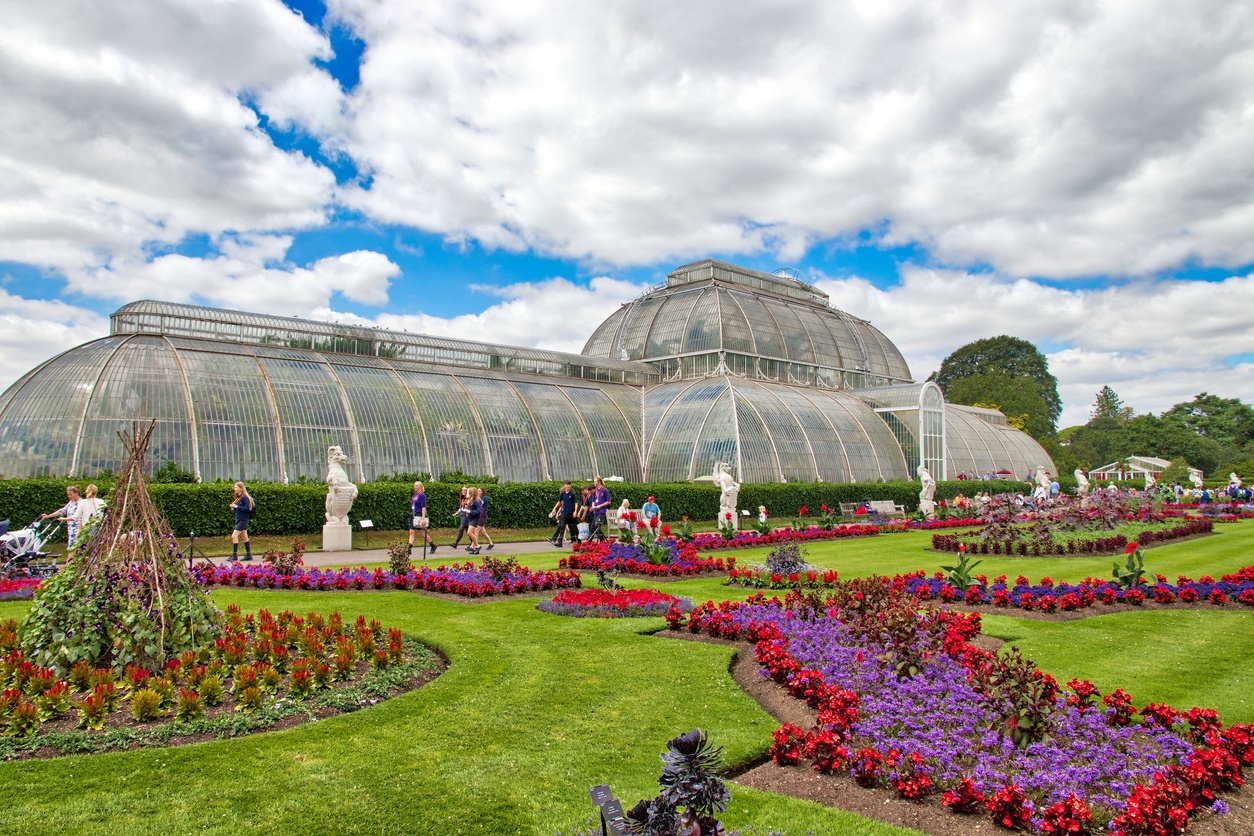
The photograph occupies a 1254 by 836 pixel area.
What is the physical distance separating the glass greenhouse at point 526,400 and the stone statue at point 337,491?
6.43 m

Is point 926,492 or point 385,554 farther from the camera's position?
point 926,492

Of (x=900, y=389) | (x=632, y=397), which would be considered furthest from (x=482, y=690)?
(x=900, y=389)

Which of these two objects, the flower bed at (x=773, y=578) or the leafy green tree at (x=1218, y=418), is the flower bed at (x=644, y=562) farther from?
the leafy green tree at (x=1218, y=418)

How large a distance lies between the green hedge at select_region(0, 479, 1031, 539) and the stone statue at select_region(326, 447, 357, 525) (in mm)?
2440

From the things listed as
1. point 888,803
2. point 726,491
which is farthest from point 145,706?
point 726,491

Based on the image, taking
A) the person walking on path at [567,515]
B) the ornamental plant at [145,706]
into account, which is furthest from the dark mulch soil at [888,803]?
the person walking on path at [567,515]

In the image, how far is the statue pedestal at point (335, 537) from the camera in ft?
68.8

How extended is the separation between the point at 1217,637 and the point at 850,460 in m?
31.2

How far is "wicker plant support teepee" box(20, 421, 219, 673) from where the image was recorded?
725 cm

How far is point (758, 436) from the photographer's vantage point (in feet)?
122

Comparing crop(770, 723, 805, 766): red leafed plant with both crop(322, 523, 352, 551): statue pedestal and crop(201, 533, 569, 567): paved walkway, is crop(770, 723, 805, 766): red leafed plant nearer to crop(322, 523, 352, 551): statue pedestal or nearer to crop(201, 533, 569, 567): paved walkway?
crop(201, 533, 569, 567): paved walkway

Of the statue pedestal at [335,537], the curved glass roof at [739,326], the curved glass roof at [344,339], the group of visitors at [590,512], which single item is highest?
the curved glass roof at [739,326]

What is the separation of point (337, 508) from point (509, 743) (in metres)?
16.4

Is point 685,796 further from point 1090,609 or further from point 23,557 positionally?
point 23,557
